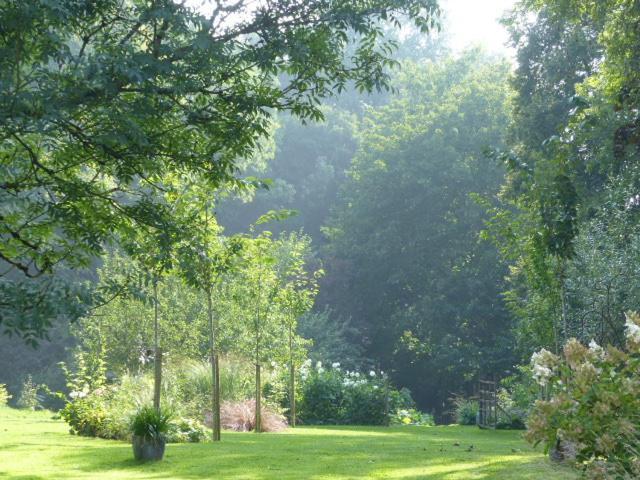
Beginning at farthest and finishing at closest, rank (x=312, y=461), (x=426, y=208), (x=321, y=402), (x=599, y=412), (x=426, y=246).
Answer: (x=426, y=208), (x=426, y=246), (x=321, y=402), (x=312, y=461), (x=599, y=412)

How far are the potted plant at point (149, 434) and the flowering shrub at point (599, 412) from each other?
6001 millimetres

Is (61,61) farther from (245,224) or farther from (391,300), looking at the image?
(245,224)

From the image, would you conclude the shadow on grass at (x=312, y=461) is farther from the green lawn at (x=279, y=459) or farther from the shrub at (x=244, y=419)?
the shrub at (x=244, y=419)

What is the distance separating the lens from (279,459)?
12461 mm

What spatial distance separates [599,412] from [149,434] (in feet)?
22.0

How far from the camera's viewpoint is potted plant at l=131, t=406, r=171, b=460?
12.0m

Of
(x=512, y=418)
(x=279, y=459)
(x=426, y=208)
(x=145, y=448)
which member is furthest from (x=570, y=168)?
(x=426, y=208)

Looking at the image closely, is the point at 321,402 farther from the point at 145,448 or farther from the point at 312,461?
the point at 145,448

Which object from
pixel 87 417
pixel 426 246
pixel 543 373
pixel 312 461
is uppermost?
pixel 426 246

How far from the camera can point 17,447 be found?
13859mm

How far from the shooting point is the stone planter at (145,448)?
1202 cm

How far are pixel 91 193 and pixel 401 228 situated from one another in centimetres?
3243

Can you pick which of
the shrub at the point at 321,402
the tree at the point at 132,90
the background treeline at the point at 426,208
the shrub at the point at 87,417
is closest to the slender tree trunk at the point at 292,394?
the shrub at the point at 321,402

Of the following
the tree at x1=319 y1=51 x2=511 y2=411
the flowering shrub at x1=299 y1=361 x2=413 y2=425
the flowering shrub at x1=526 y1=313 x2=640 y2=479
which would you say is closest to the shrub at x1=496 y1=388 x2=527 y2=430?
the flowering shrub at x1=299 y1=361 x2=413 y2=425
